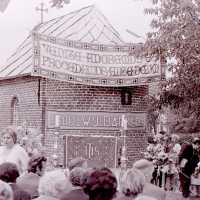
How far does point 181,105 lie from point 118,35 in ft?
36.0

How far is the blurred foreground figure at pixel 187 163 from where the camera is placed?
1368 cm

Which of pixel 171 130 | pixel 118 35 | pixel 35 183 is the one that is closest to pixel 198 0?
pixel 35 183

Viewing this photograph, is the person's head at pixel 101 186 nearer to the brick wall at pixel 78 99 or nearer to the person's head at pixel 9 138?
the person's head at pixel 9 138

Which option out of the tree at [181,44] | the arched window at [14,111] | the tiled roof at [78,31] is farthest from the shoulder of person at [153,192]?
the arched window at [14,111]

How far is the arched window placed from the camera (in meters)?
24.2

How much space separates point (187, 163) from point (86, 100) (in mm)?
8082

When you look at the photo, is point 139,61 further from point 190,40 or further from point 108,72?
point 190,40

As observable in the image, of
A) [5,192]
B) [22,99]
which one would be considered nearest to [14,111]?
[22,99]

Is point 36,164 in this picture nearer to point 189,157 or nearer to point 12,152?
point 12,152

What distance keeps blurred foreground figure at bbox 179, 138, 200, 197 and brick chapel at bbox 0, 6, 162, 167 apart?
17.8 ft

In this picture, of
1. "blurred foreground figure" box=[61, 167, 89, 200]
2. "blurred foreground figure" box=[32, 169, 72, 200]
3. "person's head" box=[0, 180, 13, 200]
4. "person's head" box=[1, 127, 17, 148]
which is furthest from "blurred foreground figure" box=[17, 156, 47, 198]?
"person's head" box=[0, 180, 13, 200]

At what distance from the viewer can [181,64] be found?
12.6 metres

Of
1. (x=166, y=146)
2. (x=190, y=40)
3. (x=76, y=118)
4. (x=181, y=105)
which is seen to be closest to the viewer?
(x=190, y=40)

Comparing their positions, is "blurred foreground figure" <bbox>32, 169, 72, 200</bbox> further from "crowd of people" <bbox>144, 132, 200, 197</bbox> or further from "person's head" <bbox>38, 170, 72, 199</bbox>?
"crowd of people" <bbox>144, 132, 200, 197</bbox>
